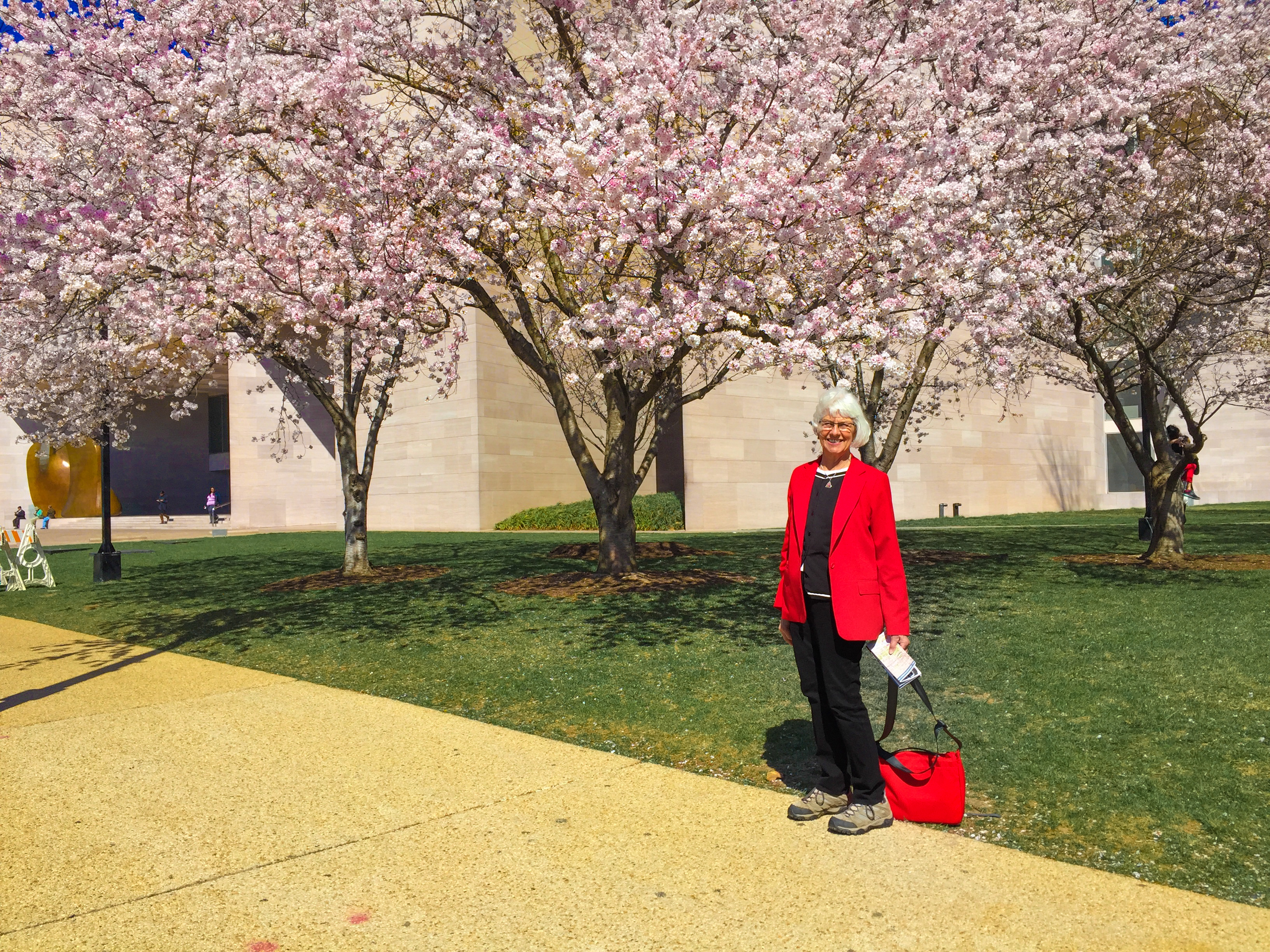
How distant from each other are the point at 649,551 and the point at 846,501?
1500 centimetres

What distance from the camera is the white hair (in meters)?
4.62

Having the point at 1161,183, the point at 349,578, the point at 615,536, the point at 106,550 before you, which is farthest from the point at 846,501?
the point at 106,550

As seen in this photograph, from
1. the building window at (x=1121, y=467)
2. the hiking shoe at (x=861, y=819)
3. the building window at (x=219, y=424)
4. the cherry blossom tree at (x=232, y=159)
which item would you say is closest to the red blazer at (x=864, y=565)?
the hiking shoe at (x=861, y=819)

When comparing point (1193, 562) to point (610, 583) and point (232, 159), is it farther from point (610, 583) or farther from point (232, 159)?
point (232, 159)

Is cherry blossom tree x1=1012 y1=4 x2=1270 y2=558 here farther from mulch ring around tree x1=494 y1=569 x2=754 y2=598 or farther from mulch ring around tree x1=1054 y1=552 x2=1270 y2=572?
mulch ring around tree x1=494 y1=569 x2=754 y2=598

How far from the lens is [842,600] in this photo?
4.50m

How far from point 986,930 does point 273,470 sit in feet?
127

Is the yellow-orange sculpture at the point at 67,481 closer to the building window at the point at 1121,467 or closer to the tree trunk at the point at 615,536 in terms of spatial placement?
the tree trunk at the point at 615,536

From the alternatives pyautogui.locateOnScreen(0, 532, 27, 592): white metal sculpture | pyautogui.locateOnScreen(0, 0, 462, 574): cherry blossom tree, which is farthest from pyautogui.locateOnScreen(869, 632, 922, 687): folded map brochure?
pyautogui.locateOnScreen(0, 532, 27, 592): white metal sculpture

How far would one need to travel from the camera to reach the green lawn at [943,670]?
15.5 feet

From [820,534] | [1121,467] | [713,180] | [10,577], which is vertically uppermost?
[713,180]

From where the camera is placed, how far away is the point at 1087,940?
341cm

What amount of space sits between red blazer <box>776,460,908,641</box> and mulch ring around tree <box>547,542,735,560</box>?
544 inches

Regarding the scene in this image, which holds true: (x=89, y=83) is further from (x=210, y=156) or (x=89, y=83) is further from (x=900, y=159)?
(x=900, y=159)
